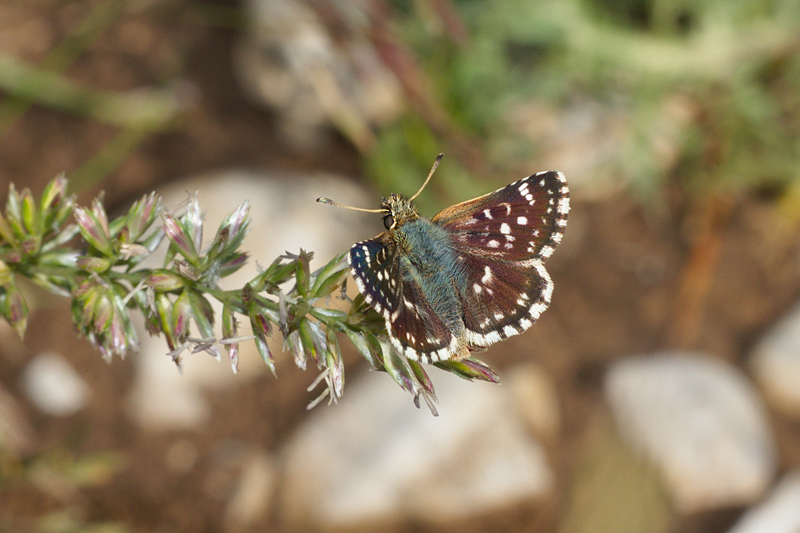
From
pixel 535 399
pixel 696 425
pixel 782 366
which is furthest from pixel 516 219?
pixel 782 366

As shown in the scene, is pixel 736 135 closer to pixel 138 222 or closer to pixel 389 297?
pixel 389 297

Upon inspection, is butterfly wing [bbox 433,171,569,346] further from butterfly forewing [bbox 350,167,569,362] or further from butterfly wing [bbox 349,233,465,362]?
butterfly wing [bbox 349,233,465,362]

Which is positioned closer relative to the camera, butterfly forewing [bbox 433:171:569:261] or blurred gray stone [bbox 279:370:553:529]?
butterfly forewing [bbox 433:171:569:261]

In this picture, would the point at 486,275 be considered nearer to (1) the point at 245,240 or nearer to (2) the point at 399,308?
(2) the point at 399,308

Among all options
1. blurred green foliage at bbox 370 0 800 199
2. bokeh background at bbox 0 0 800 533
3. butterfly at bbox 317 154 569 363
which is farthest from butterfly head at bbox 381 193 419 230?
blurred green foliage at bbox 370 0 800 199

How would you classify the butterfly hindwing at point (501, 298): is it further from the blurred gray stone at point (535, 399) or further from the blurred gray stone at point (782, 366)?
the blurred gray stone at point (782, 366)

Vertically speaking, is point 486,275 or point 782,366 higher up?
point 486,275
